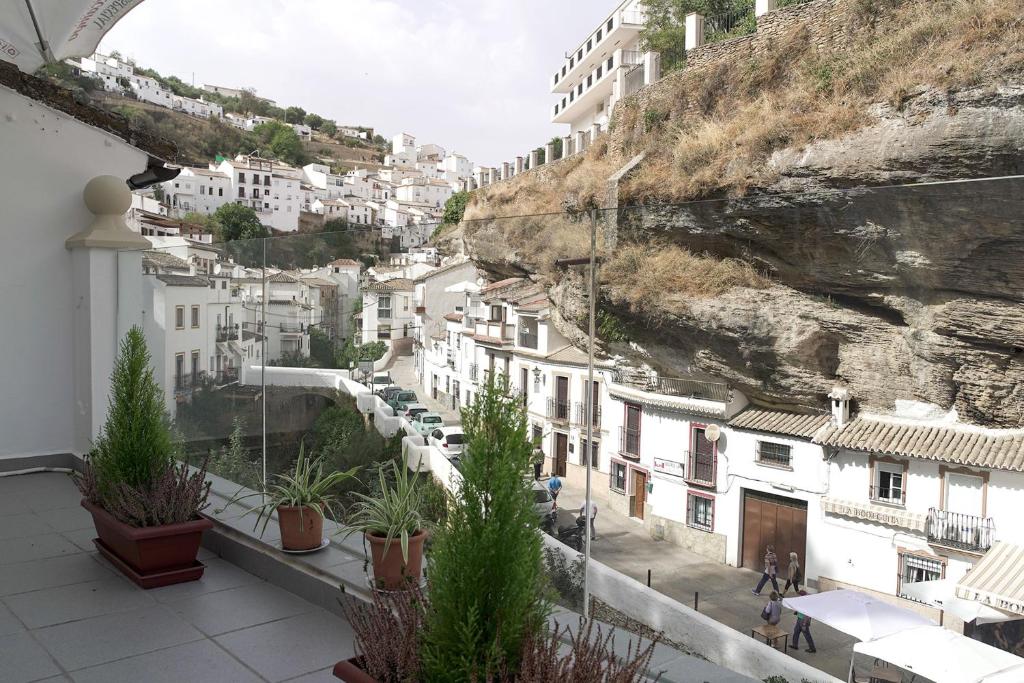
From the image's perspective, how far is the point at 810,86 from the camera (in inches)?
580

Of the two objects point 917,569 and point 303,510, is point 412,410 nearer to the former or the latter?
point 303,510

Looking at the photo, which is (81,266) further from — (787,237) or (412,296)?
(787,237)

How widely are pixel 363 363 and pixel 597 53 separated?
38115 millimetres

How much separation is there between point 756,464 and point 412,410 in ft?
5.59

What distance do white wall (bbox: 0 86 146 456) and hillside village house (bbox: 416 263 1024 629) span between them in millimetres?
4111

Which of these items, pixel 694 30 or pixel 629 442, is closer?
pixel 629 442

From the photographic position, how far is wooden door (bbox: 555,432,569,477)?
105 inches

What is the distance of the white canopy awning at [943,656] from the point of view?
1.87 m

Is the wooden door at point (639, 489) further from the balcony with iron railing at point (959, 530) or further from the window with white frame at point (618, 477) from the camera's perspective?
the balcony with iron railing at point (959, 530)

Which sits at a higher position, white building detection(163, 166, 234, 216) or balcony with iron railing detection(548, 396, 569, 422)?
white building detection(163, 166, 234, 216)

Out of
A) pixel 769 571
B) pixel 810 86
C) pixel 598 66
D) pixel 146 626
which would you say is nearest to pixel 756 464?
pixel 769 571

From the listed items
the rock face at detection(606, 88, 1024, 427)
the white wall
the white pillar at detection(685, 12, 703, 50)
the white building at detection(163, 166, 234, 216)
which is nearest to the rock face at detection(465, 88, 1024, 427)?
the rock face at detection(606, 88, 1024, 427)

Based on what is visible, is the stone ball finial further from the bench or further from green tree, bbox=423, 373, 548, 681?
the bench

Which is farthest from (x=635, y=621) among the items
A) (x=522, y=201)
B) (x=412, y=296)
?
(x=522, y=201)
